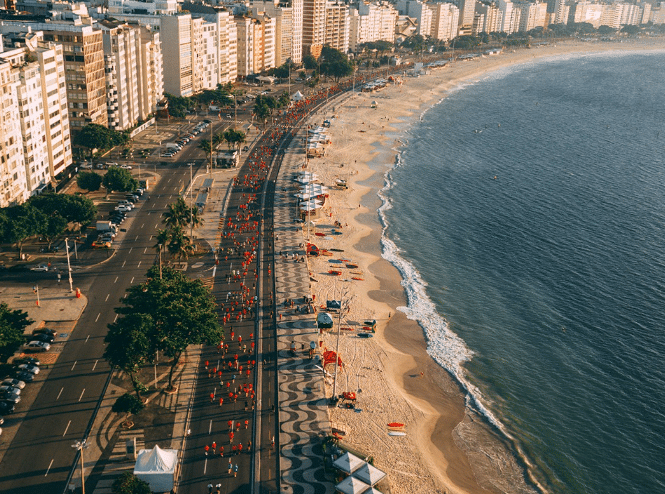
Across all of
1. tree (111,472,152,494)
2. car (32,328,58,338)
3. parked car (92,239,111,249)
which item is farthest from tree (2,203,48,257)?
tree (111,472,152,494)

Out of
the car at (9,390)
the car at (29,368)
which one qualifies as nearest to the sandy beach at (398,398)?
the car at (29,368)

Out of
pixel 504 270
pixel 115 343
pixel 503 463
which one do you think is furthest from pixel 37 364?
pixel 504 270

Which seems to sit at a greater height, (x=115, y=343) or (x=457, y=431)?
(x=115, y=343)

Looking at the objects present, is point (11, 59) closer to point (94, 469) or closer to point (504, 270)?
point (94, 469)

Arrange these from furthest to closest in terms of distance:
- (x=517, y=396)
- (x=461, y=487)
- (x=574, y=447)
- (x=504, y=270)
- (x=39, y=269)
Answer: (x=504, y=270)
(x=39, y=269)
(x=517, y=396)
(x=574, y=447)
(x=461, y=487)

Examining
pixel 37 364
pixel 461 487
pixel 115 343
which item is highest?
pixel 115 343

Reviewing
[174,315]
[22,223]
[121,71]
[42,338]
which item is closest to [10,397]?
[42,338]

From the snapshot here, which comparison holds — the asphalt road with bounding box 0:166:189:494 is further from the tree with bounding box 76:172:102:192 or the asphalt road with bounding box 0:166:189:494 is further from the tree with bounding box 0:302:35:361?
the tree with bounding box 76:172:102:192
